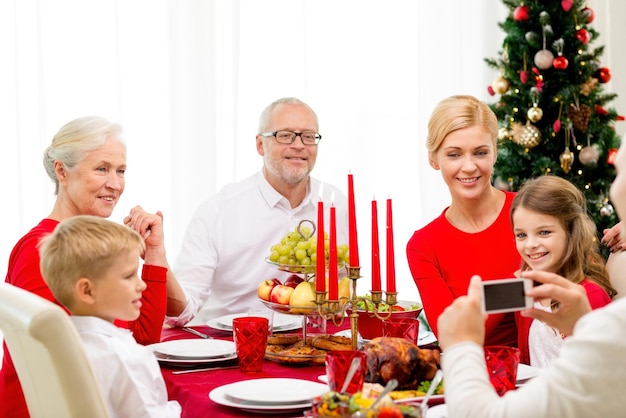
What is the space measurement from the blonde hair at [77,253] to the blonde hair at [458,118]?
1.34 m

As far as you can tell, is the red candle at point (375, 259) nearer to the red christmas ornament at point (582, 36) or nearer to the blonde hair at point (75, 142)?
the blonde hair at point (75, 142)

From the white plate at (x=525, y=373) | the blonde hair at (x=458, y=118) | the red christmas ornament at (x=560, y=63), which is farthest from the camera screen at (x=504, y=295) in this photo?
the red christmas ornament at (x=560, y=63)

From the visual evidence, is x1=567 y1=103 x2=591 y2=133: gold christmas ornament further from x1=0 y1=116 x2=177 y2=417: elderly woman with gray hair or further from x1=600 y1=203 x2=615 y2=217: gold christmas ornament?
x1=0 y1=116 x2=177 y2=417: elderly woman with gray hair

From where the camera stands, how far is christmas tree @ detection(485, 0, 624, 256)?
432 cm

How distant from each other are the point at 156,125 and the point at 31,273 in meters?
2.32

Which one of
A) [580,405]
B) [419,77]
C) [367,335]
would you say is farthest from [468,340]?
[419,77]

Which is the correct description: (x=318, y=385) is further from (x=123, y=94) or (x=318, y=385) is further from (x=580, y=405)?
(x=123, y=94)

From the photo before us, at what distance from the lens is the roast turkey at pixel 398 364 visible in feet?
5.44

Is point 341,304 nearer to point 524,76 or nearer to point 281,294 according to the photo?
point 281,294

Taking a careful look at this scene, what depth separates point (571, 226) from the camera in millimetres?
2330

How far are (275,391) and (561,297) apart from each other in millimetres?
638

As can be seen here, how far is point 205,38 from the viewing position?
439cm

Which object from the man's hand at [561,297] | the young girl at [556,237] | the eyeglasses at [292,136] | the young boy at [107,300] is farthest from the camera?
the eyeglasses at [292,136]

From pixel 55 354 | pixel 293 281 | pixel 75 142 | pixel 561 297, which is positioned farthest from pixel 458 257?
pixel 55 354
